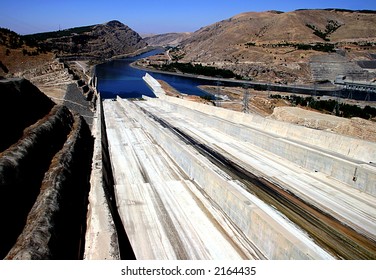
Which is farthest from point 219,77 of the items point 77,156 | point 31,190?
point 31,190

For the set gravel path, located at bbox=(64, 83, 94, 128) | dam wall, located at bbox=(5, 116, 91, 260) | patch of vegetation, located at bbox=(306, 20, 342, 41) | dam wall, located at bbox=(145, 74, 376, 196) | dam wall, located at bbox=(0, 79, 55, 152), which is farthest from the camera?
patch of vegetation, located at bbox=(306, 20, 342, 41)

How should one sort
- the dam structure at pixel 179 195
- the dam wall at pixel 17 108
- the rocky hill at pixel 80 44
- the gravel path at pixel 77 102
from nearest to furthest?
the dam structure at pixel 179 195
the dam wall at pixel 17 108
the gravel path at pixel 77 102
the rocky hill at pixel 80 44

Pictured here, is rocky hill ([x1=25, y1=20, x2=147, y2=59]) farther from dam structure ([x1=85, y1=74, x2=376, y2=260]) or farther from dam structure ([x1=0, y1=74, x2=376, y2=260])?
dam structure ([x1=85, y1=74, x2=376, y2=260])

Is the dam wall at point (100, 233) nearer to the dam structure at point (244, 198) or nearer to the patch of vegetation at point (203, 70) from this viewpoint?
the dam structure at point (244, 198)

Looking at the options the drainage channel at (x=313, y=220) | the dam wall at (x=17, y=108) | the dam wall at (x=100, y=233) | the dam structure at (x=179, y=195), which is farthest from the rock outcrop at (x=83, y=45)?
the dam wall at (x=100, y=233)

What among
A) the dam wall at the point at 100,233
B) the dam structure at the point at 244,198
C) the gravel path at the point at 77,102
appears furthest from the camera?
the gravel path at the point at 77,102

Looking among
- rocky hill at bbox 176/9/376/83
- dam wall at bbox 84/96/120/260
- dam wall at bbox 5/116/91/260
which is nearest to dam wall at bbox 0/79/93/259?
dam wall at bbox 5/116/91/260
